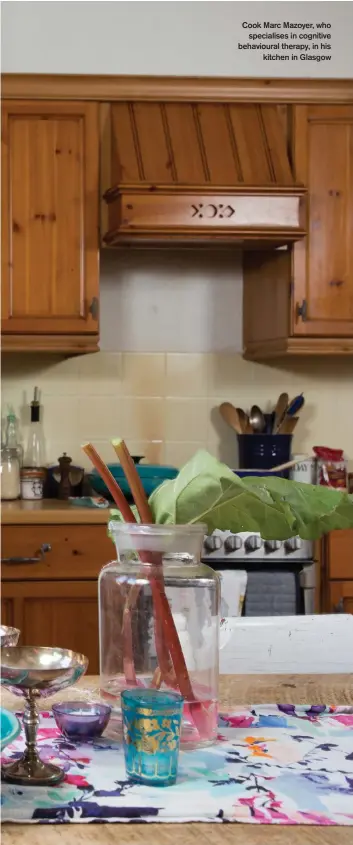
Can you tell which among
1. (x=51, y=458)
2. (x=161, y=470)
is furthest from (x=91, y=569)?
(x=51, y=458)

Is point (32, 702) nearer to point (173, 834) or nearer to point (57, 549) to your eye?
point (173, 834)

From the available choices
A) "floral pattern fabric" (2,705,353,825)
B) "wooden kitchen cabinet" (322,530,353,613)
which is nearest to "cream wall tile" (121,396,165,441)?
"wooden kitchen cabinet" (322,530,353,613)

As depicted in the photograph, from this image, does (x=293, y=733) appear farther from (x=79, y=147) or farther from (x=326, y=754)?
(x=79, y=147)

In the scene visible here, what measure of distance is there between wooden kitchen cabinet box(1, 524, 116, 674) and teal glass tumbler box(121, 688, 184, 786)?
2036 millimetres

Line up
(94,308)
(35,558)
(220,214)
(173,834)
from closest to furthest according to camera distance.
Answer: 1. (173,834)
2. (35,558)
3. (220,214)
4. (94,308)

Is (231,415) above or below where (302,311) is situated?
below

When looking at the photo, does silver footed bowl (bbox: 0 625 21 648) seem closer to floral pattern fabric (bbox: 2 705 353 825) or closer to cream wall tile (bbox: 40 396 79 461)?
floral pattern fabric (bbox: 2 705 353 825)

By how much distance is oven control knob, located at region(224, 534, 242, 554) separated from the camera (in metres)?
3.24

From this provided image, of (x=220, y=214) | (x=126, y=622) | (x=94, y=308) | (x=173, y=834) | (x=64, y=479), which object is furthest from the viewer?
(x=64, y=479)

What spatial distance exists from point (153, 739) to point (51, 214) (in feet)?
8.27

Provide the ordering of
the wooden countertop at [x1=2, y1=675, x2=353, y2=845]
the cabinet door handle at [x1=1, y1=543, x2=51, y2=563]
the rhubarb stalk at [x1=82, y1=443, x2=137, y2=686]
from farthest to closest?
the cabinet door handle at [x1=1, y1=543, x2=51, y2=563] → the rhubarb stalk at [x1=82, y1=443, x2=137, y2=686] → the wooden countertop at [x1=2, y1=675, x2=353, y2=845]

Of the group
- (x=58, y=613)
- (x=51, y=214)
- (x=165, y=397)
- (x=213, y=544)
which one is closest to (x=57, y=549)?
(x=58, y=613)

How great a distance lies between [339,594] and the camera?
3.25 meters

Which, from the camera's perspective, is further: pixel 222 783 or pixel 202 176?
pixel 202 176
